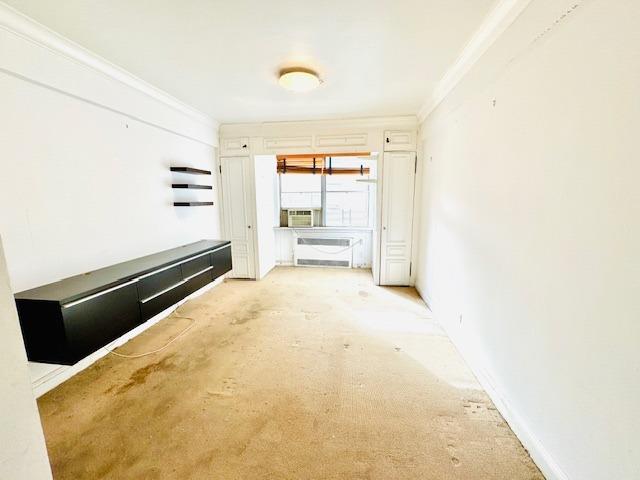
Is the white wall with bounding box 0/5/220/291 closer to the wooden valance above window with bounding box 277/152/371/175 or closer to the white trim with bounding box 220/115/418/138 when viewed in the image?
the white trim with bounding box 220/115/418/138

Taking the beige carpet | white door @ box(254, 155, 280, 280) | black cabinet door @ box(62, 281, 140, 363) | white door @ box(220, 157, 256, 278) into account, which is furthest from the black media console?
white door @ box(254, 155, 280, 280)

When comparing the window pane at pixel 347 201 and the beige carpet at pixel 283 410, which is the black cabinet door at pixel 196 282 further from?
the window pane at pixel 347 201

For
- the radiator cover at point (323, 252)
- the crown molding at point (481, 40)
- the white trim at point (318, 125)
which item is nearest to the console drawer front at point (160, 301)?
the white trim at point (318, 125)

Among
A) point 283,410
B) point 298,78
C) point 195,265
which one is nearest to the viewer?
point 283,410

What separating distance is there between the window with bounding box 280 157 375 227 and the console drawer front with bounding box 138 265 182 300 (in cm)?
286

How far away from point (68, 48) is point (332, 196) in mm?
3889

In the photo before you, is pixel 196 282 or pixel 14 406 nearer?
pixel 14 406

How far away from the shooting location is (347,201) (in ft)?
16.9

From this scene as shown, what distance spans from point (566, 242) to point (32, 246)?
3.16 meters

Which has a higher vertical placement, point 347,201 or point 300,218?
point 347,201

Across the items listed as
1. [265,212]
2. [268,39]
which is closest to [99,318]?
[268,39]

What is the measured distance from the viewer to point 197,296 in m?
3.68

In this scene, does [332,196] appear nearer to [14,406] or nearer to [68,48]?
[68,48]

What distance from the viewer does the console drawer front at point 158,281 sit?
2199 millimetres
